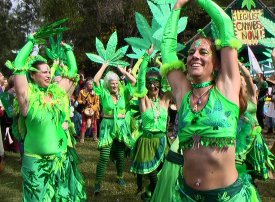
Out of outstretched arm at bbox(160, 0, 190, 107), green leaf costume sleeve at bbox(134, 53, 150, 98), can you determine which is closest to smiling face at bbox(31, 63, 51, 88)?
green leaf costume sleeve at bbox(134, 53, 150, 98)

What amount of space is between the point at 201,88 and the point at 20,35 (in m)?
53.5

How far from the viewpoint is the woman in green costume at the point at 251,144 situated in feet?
15.8

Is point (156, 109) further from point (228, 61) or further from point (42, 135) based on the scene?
point (228, 61)

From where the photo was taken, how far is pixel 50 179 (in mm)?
4555

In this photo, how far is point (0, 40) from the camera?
2037 inches

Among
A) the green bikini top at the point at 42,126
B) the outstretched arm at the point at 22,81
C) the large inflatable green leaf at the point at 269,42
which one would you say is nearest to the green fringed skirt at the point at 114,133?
the green bikini top at the point at 42,126

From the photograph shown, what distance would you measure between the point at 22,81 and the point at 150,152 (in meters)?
2.24

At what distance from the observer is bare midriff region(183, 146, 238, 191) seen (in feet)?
9.91

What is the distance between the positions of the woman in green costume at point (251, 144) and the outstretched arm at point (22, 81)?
206 centimetres

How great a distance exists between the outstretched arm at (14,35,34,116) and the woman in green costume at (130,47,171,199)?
181cm

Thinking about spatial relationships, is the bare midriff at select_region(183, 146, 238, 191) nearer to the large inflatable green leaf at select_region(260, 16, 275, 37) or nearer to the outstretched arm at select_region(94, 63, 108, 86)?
the large inflatable green leaf at select_region(260, 16, 275, 37)

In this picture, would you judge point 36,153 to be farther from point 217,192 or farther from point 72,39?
point 72,39

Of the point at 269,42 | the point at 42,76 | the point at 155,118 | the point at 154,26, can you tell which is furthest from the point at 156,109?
the point at 269,42

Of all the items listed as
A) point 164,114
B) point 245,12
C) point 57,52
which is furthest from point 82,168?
point 245,12
